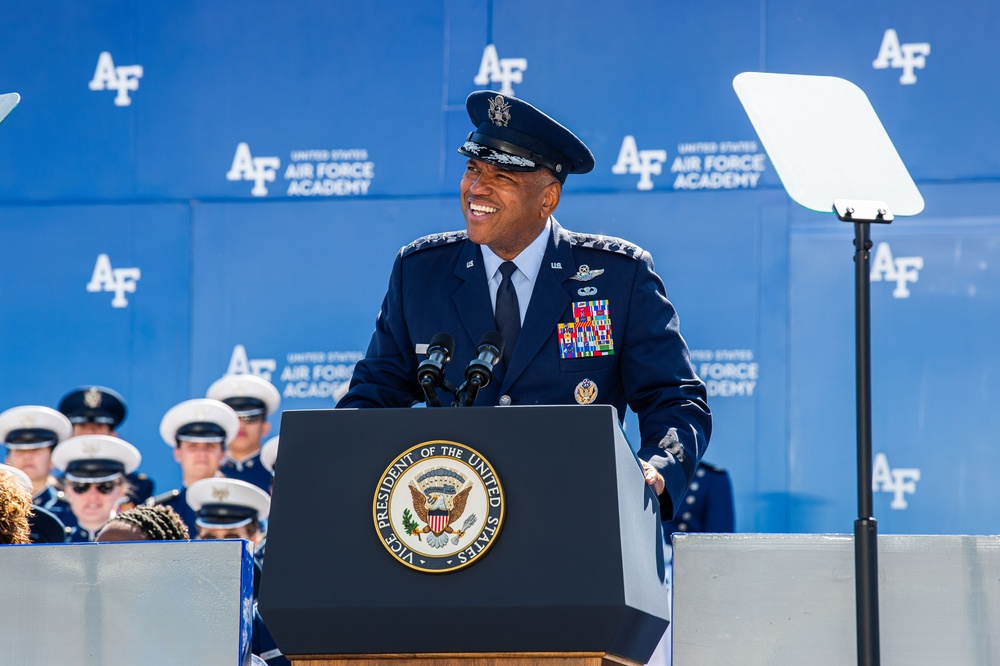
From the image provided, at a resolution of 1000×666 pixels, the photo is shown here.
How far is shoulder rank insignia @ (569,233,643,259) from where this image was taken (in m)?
2.60

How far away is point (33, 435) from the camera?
5.99 meters

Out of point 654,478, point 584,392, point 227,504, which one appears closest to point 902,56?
point 227,504

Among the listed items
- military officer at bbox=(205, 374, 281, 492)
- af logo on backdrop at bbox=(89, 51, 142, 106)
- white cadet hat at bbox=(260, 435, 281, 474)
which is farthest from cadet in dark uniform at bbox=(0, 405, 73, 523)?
af logo on backdrop at bbox=(89, 51, 142, 106)

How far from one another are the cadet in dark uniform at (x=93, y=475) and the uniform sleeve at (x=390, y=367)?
3.49m

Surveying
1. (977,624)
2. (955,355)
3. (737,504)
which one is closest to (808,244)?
(955,355)

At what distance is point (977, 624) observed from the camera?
6.64ft

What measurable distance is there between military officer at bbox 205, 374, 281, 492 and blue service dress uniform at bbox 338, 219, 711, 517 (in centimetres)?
342

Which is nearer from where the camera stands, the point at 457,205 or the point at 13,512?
the point at 13,512

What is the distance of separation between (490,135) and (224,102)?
12.7 ft

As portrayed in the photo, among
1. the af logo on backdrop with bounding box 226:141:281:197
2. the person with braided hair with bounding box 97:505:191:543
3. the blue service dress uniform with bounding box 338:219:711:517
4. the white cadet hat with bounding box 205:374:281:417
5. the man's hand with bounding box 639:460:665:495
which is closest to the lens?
the man's hand with bounding box 639:460:665:495

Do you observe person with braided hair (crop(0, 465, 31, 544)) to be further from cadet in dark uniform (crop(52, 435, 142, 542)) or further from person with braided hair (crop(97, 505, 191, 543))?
cadet in dark uniform (crop(52, 435, 142, 542))

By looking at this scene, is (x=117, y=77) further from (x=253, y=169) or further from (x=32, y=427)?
(x=32, y=427)

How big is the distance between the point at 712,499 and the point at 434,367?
377cm

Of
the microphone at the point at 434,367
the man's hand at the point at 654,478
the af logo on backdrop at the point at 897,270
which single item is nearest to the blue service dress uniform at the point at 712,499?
the af logo on backdrop at the point at 897,270
